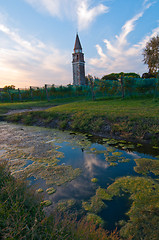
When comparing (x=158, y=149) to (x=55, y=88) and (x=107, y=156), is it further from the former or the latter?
(x=55, y=88)

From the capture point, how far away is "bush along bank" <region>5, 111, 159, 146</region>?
21.0ft

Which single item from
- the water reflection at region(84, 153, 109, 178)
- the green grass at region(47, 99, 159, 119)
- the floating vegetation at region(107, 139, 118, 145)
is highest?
the green grass at region(47, 99, 159, 119)

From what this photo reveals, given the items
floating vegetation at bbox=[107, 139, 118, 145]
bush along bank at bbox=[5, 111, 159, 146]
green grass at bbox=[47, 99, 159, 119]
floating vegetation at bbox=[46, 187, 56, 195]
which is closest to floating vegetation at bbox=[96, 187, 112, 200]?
floating vegetation at bbox=[46, 187, 56, 195]

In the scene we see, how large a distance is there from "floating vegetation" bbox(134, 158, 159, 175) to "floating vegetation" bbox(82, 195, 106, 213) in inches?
67.7

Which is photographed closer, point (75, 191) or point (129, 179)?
point (75, 191)

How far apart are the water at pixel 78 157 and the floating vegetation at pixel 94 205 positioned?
0.10 m

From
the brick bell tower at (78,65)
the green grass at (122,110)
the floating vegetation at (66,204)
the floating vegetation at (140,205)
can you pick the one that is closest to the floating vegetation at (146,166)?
the floating vegetation at (140,205)

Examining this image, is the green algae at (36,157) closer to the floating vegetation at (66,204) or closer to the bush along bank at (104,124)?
the floating vegetation at (66,204)

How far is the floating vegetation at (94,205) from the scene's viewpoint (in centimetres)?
293

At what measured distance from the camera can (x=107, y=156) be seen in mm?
5297

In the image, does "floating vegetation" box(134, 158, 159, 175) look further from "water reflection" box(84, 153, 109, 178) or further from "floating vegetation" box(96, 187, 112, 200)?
"floating vegetation" box(96, 187, 112, 200)

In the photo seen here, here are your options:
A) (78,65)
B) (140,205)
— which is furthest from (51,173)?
(78,65)

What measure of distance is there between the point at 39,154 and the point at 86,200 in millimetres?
3048

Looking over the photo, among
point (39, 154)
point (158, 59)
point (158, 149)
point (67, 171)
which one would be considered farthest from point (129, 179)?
point (158, 59)
